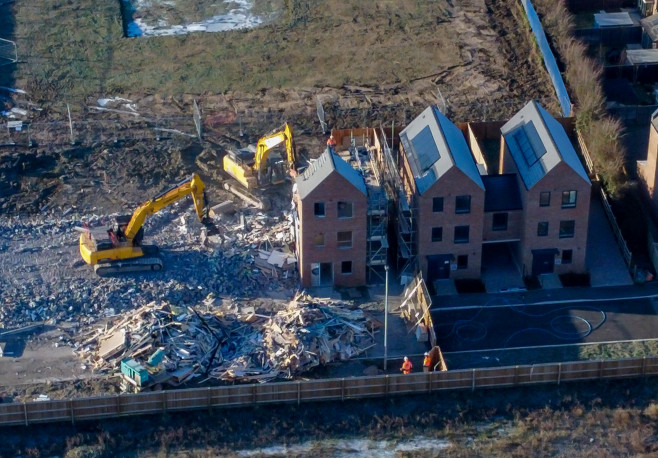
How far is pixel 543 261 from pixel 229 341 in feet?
57.2

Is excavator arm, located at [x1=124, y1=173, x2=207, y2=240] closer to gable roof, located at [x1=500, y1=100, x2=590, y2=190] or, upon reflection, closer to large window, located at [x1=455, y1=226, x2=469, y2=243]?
large window, located at [x1=455, y1=226, x2=469, y2=243]

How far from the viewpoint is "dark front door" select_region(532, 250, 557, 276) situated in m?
70.9

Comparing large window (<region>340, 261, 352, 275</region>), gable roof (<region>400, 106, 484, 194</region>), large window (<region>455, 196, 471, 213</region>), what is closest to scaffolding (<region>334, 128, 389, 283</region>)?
large window (<region>340, 261, 352, 275</region>)

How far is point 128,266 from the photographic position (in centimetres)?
7038

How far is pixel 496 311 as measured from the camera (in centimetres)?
6894

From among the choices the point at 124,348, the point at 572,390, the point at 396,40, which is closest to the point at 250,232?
the point at 124,348

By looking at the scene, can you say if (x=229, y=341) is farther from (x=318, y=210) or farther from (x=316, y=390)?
(x=318, y=210)

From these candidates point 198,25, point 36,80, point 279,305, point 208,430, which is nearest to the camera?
point 208,430

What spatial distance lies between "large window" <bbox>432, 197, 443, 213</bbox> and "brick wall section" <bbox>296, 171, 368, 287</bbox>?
11.6 ft

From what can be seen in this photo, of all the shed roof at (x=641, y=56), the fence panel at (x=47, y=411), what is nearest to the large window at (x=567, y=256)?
the shed roof at (x=641, y=56)

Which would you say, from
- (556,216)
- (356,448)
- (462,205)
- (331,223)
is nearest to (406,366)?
(356,448)

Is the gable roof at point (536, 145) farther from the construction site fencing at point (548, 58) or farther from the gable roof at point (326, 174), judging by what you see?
the construction site fencing at point (548, 58)

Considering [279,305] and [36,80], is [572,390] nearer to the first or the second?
[279,305]

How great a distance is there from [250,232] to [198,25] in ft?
95.0
